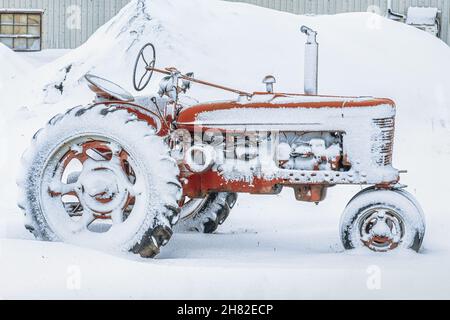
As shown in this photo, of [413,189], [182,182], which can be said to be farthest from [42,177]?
[413,189]

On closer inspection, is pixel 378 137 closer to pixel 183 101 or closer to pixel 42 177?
pixel 183 101

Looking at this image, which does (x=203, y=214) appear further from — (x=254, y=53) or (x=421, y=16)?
(x=421, y=16)

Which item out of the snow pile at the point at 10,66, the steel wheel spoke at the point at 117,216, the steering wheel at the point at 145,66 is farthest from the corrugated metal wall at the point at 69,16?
the steel wheel spoke at the point at 117,216

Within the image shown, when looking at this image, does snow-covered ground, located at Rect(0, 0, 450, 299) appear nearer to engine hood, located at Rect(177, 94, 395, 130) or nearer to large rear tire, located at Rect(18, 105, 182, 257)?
large rear tire, located at Rect(18, 105, 182, 257)

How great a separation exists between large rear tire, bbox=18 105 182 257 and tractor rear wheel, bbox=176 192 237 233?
1.00 meters

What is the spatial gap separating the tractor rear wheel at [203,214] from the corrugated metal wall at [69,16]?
41.3 feet

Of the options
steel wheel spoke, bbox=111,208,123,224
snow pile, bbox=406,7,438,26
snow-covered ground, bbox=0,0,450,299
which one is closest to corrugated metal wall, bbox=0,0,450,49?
snow pile, bbox=406,7,438,26

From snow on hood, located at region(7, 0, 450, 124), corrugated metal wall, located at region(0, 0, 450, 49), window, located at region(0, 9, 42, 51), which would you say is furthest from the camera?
window, located at region(0, 9, 42, 51)

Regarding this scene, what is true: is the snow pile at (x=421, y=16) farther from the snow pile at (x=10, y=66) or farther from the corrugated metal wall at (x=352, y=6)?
the snow pile at (x=10, y=66)

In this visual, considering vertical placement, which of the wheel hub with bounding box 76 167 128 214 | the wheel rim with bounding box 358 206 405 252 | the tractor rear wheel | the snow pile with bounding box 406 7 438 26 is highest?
the snow pile with bounding box 406 7 438 26

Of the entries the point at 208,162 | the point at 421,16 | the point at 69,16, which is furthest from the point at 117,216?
the point at 69,16

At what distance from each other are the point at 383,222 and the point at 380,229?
0.05m

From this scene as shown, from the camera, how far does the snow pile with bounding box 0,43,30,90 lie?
46.0 feet

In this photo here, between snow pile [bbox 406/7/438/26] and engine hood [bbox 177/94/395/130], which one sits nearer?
engine hood [bbox 177/94/395/130]
